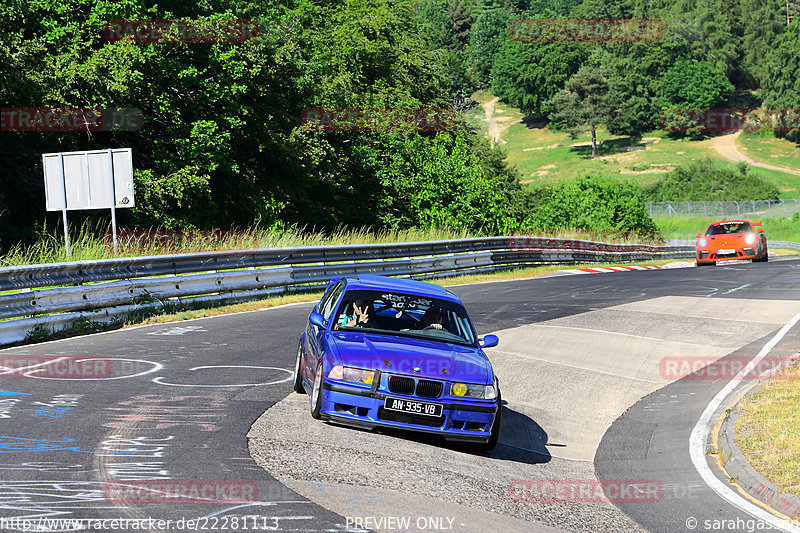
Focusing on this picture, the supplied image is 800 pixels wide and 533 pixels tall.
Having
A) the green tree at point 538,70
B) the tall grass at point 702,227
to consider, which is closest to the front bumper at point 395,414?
the tall grass at point 702,227

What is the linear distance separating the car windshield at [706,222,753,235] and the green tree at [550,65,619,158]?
10638 centimetres

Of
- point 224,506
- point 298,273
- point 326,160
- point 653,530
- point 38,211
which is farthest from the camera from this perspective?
point 326,160

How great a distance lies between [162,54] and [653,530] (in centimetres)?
2825

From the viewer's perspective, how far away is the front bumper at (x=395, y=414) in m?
7.99

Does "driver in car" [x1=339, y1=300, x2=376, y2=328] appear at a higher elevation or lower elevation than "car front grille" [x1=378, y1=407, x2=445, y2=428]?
higher

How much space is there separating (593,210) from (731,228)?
27207mm

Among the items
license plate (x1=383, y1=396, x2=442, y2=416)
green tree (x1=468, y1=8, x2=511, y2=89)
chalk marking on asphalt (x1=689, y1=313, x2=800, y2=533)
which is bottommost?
chalk marking on asphalt (x1=689, y1=313, x2=800, y2=533)

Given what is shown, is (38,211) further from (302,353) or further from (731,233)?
(731,233)

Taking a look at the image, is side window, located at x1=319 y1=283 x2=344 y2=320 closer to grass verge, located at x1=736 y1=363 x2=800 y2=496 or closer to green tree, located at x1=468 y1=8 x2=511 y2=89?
grass verge, located at x1=736 y1=363 x2=800 y2=496

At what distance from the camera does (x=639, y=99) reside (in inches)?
5704

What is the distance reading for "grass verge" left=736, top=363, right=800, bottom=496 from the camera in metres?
7.68

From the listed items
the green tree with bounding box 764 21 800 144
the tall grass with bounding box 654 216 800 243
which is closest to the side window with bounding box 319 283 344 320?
the tall grass with bounding box 654 216 800 243

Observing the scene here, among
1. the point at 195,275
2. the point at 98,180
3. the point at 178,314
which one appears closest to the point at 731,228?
the point at 195,275

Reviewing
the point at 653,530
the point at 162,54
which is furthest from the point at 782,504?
the point at 162,54
